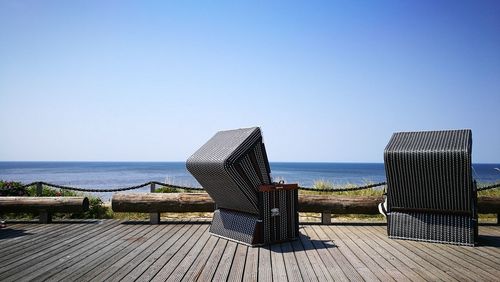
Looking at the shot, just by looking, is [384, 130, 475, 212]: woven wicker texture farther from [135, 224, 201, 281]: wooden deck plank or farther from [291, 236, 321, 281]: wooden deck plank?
[135, 224, 201, 281]: wooden deck plank

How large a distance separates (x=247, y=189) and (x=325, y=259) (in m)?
1.71

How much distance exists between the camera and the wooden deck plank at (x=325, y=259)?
4.60m

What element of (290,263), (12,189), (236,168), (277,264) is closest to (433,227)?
(290,263)

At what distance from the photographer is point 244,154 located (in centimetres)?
605

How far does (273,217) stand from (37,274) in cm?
368

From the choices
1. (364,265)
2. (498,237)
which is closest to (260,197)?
(364,265)

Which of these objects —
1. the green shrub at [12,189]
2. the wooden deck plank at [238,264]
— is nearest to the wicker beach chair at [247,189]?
the wooden deck plank at [238,264]

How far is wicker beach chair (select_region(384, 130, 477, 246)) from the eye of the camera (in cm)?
621

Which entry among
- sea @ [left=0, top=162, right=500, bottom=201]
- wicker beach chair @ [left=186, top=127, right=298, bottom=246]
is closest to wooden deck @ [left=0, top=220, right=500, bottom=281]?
wicker beach chair @ [left=186, top=127, right=298, bottom=246]

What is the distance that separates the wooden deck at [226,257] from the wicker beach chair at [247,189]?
29 centimetres

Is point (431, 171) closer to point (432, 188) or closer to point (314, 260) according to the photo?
point (432, 188)

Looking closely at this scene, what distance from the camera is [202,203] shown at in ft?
28.7

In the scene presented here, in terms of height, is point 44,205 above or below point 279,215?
below

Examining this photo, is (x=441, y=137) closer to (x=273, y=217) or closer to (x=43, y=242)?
(x=273, y=217)
